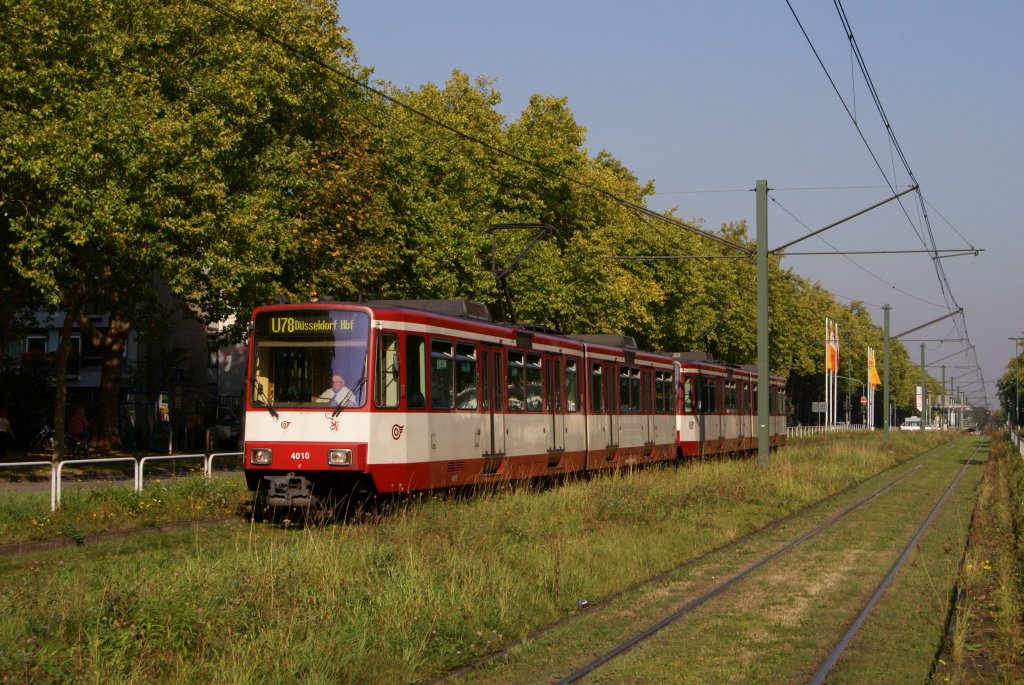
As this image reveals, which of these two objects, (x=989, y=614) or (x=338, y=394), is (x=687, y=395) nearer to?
(x=338, y=394)

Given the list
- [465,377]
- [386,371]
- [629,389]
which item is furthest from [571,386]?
[386,371]

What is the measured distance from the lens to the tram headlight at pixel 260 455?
672 inches

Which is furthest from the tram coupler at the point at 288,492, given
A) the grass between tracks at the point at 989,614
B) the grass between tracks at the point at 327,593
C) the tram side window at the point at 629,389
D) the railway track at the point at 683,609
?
the tram side window at the point at 629,389

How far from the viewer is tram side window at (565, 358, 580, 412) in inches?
973

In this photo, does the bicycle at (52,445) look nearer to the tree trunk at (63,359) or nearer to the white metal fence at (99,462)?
the tree trunk at (63,359)

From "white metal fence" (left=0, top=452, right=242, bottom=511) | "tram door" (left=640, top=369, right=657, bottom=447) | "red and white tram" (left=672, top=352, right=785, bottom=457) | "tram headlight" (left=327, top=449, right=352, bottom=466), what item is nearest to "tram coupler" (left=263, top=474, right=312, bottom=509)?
"tram headlight" (left=327, top=449, right=352, bottom=466)

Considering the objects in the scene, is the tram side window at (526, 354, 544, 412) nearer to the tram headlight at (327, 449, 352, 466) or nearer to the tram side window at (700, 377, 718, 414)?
the tram headlight at (327, 449, 352, 466)

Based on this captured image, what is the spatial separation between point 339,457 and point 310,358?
4.96 ft

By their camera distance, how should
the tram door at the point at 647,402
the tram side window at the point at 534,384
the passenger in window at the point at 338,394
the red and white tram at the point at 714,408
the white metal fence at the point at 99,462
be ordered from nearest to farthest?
the white metal fence at the point at 99,462, the passenger in window at the point at 338,394, the tram side window at the point at 534,384, the tram door at the point at 647,402, the red and white tram at the point at 714,408

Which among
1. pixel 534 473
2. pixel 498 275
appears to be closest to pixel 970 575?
pixel 534 473

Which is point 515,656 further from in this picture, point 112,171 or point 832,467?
point 832,467

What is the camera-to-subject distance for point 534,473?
2244cm

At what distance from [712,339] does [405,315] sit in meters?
53.8

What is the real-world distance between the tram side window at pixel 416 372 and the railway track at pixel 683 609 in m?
4.67
